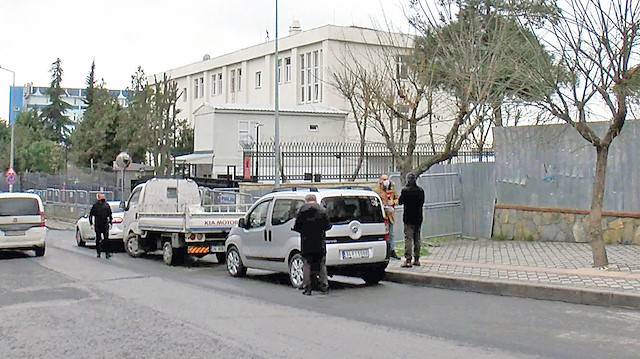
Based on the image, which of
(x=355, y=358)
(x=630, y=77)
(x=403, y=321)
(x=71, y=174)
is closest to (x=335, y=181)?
(x=630, y=77)

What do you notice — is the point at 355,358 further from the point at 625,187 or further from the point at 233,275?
the point at 625,187

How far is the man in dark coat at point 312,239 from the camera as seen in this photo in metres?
12.5

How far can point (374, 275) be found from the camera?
14.1 meters

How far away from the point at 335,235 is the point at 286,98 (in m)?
39.4

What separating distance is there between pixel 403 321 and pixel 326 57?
3800 cm

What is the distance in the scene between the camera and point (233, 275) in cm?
1577

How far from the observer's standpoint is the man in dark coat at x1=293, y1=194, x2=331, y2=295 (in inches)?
492

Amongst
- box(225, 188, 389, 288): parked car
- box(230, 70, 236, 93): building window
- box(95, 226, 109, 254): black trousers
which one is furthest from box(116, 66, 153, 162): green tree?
box(225, 188, 389, 288): parked car

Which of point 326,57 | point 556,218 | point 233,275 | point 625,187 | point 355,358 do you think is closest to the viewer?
point 355,358

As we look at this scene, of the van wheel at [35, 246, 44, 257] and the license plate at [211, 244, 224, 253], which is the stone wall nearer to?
the license plate at [211, 244, 224, 253]

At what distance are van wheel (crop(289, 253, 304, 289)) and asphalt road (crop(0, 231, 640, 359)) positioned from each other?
0.64 feet

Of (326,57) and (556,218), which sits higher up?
(326,57)

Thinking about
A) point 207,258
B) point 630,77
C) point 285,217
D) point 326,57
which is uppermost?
point 326,57

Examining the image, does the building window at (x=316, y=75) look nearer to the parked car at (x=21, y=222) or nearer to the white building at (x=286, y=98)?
the white building at (x=286, y=98)
